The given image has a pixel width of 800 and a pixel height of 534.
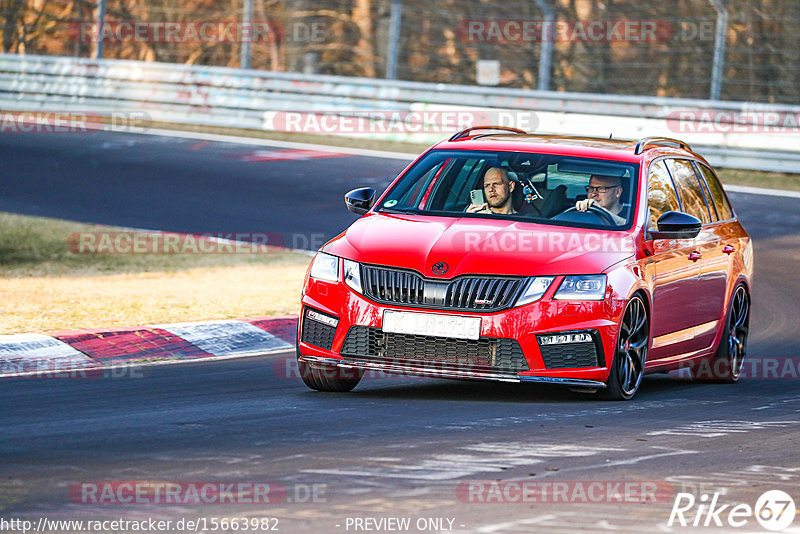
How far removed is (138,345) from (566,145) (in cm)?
341

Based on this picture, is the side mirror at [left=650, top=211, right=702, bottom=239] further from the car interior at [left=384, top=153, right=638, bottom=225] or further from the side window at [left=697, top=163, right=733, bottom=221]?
the side window at [left=697, top=163, right=733, bottom=221]

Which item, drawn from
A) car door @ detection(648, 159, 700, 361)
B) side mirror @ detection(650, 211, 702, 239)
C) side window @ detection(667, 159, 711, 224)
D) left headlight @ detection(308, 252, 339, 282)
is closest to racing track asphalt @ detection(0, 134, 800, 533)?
car door @ detection(648, 159, 700, 361)

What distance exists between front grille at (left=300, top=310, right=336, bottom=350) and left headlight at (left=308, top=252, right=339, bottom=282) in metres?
0.26

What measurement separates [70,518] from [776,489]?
10.1 feet

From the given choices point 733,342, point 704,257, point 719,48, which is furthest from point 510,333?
point 719,48

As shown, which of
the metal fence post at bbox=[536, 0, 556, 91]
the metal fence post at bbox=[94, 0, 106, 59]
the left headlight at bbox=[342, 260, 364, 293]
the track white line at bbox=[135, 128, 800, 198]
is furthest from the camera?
the metal fence post at bbox=[94, 0, 106, 59]

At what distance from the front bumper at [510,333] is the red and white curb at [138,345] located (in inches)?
83.7

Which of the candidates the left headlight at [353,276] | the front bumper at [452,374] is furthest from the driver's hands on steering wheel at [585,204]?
the left headlight at [353,276]

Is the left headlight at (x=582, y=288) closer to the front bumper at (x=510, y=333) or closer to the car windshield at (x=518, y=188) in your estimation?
the front bumper at (x=510, y=333)

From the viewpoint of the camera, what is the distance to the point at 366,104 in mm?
26109

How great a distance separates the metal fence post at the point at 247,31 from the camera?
26.4 meters

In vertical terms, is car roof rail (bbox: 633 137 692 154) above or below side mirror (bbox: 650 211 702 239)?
above

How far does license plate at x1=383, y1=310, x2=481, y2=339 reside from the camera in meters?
8.45

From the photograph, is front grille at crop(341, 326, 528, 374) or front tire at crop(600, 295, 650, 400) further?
front tire at crop(600, 295, 650, 400)
